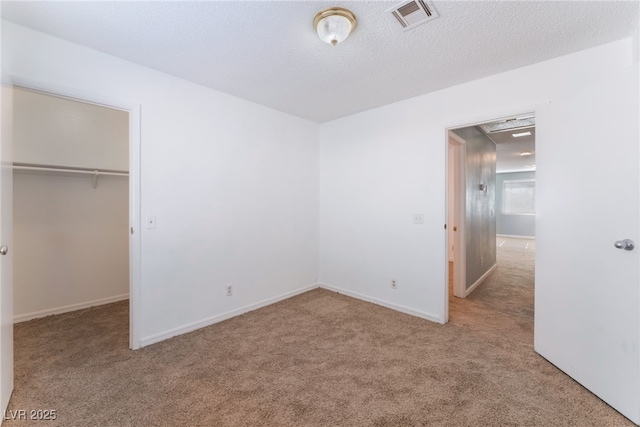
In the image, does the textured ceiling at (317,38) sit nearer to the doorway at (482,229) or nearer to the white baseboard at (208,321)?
the doorway at (482,229)

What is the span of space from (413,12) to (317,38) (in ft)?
2.08

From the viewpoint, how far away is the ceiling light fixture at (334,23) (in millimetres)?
1608

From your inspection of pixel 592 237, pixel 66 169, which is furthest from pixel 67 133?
pixel 592 237

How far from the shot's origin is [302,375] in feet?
6.31

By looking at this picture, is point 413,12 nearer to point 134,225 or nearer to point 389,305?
point 134,225

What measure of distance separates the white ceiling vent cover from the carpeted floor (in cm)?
236

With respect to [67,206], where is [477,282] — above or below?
below

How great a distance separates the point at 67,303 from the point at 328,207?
3270 mm

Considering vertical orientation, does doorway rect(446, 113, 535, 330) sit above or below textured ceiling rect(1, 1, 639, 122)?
below

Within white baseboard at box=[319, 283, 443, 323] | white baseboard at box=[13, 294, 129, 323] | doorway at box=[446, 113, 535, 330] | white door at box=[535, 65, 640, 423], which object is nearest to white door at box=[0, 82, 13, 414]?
white baseboard at box=[13, 294, 129, 323]

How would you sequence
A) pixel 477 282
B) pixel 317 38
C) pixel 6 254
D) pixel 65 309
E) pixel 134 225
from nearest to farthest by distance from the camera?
1. pixel 6 254
2. pixel 317 38
3. pixel 134 225
4. pixel 65 309
5. pixel 477 282

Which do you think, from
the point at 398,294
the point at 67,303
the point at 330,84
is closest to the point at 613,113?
the point at 330,84

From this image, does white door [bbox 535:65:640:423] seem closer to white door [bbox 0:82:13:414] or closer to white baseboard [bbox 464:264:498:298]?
white baseboard [bbox 464:264:498:298]

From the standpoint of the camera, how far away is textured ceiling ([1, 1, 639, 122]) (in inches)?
63.3
